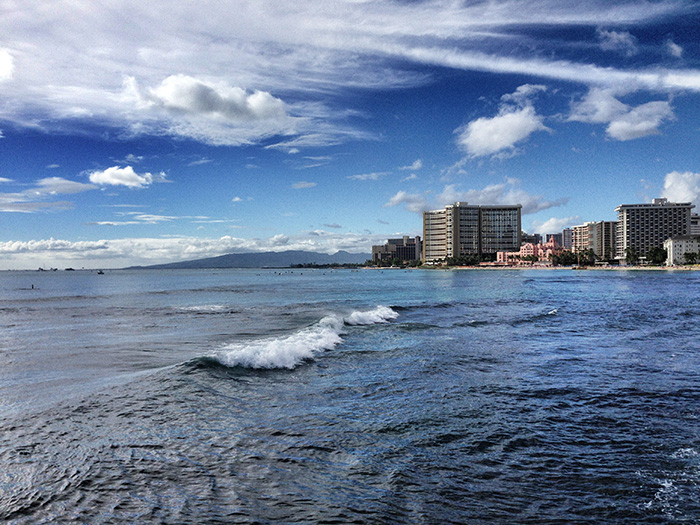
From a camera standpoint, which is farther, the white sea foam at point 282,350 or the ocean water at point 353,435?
the white sea foam at point 282,350

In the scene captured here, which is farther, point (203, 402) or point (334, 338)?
point (334, 338)

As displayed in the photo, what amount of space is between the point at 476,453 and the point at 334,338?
43.8ft

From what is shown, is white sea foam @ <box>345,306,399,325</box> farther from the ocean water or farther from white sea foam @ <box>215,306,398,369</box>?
the ocean water

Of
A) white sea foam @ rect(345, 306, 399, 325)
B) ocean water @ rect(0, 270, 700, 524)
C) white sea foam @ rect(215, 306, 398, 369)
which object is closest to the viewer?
ocean water @ rect(0, 270, 700, 524)

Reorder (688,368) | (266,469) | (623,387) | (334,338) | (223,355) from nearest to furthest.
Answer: (266,469) < (623,387) < (688,368) < (223,355) < (334,338)

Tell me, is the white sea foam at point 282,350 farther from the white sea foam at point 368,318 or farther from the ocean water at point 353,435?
the white sea foam at point 368,318

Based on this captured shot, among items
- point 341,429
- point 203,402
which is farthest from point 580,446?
point 203,402

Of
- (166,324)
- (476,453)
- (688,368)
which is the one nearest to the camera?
(476,453)

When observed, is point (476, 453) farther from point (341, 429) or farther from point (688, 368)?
point (688, 368)

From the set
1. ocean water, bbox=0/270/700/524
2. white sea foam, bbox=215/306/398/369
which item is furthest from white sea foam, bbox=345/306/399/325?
ocean water, bbox=0/270/700/524

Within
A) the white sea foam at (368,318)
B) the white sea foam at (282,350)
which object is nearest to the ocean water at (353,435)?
the white sea foam at (282,350)

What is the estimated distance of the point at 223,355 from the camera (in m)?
15.1

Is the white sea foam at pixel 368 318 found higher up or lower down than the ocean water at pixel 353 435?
lower down

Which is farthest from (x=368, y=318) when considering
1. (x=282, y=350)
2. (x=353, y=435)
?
(x=353, y=435)
